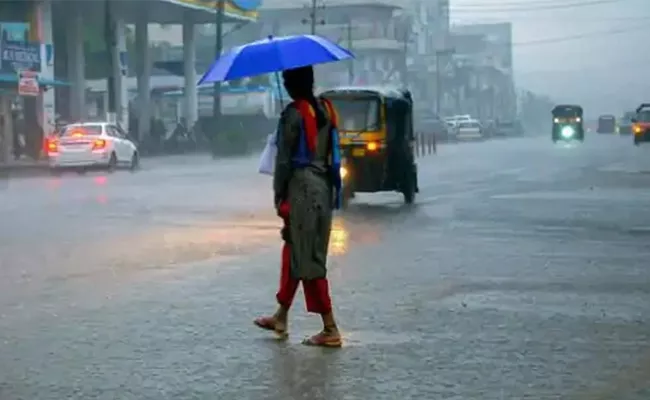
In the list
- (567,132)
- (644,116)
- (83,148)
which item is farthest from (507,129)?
(83,148)

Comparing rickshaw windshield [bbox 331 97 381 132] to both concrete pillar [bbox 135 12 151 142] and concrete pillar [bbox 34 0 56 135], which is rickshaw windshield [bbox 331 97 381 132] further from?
concrete pillar [bbox 135 12 151 142]

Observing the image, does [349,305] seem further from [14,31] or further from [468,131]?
[468,131]

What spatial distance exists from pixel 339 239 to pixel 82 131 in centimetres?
2234

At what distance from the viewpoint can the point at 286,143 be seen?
27.3ft

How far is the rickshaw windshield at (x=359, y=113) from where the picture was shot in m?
22.8

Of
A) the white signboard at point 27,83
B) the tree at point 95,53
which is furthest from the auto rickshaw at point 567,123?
the white signboard at point 27,83

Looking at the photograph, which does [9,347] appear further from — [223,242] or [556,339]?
[223,242]

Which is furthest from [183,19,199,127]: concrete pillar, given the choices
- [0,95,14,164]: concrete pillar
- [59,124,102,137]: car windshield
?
[59,124,102,137]: car windshield

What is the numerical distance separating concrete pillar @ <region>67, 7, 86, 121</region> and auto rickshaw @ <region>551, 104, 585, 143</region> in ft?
103

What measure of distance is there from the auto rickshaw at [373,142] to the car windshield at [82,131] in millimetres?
15581

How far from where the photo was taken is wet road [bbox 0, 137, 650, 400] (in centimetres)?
741

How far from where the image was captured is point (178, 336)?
29.4ft

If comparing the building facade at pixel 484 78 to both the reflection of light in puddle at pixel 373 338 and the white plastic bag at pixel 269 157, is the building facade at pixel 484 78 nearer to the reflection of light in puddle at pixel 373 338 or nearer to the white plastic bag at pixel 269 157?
the reflection of light in puddle at pixel 373 338

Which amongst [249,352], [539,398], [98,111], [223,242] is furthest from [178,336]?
[98,111]
